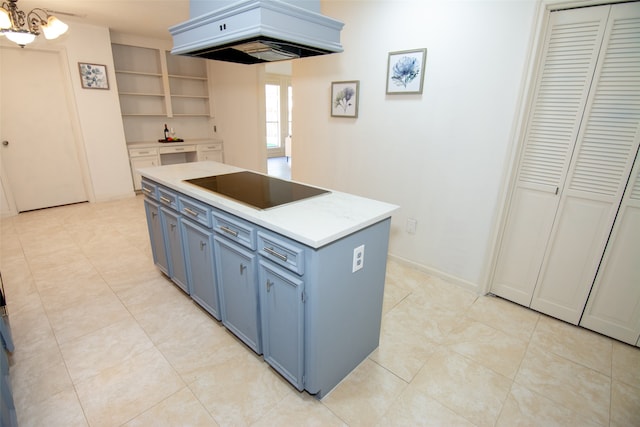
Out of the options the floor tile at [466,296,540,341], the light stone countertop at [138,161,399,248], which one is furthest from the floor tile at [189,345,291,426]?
the floor tile at [466,296,540,341]

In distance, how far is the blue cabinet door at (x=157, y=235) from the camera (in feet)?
8.36

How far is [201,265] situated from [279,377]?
90 centimetres

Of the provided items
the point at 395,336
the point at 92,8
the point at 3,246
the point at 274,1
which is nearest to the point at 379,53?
the point at 274,1

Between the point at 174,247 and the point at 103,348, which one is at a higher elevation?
the point at 174,247

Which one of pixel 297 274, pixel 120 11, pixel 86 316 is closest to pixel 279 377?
pixel 297 274

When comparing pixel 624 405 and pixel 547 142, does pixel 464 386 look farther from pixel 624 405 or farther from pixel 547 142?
pixel 547 142

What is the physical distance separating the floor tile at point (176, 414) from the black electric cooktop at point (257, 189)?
1070mm

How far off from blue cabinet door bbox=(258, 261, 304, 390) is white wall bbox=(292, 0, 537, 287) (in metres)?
1.75

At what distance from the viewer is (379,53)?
2.83 m

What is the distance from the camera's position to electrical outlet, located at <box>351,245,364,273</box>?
1560 millimetres

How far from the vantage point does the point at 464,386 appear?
173 cm

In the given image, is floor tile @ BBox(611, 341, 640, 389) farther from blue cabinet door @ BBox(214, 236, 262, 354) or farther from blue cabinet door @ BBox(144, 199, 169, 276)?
blue cabinet door @ BBox(144, 199, 169, 276)

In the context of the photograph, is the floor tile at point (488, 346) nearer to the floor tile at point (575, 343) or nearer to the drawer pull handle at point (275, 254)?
the floor tile at point (575, 343)

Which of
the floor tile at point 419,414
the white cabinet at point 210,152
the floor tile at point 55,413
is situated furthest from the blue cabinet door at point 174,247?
the white cabinet at point 210,152
